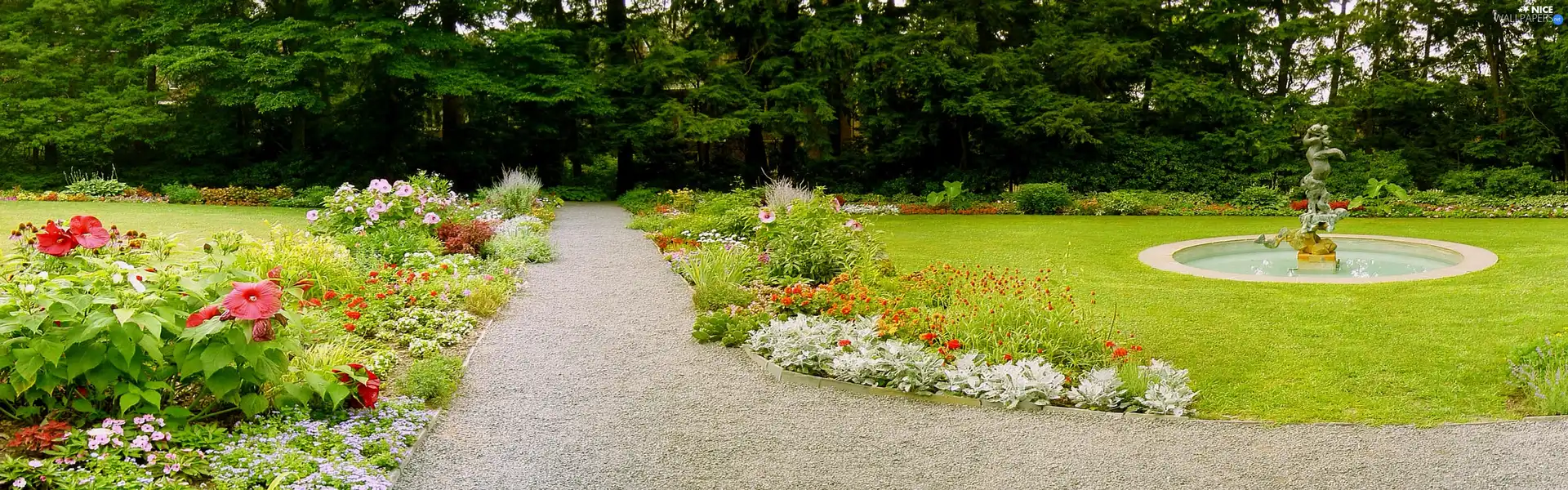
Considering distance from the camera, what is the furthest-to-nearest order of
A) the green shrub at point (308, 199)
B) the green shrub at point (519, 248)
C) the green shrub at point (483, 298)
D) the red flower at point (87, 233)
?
the green shrub at point (308, 199) → the green shrub at point (519, 248) → the green shrub at point (483, 298) → the red flower at point (87, 233)

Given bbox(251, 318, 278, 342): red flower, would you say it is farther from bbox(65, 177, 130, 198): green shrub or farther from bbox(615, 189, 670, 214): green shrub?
bbox(65, 177, 130, 198): green shrub

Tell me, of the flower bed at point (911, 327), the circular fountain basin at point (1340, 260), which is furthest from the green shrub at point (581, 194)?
the circular fountain basin at point (1340, 260)

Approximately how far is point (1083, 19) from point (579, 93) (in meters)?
9.55

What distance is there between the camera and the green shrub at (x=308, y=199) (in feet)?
52.1

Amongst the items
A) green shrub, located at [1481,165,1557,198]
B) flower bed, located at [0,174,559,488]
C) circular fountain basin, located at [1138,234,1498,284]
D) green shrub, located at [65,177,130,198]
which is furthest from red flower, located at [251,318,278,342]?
green shrub, located at [1481,165,1557,198]

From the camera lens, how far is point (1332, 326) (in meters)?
6.00

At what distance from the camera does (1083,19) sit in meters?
17.7

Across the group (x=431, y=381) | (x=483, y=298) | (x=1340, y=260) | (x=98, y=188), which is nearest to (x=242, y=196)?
(x=98, y=188)

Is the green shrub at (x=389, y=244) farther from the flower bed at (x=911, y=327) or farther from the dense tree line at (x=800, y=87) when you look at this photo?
the dense tree line at (x=800, y=87)

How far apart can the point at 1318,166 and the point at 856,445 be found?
698 centimetres

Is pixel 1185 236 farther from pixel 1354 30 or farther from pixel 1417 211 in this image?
pixel 1354 30

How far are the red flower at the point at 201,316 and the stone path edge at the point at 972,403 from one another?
260cm

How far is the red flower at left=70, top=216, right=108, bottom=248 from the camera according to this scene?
12.1ft

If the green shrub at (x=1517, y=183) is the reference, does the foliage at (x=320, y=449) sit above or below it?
below
